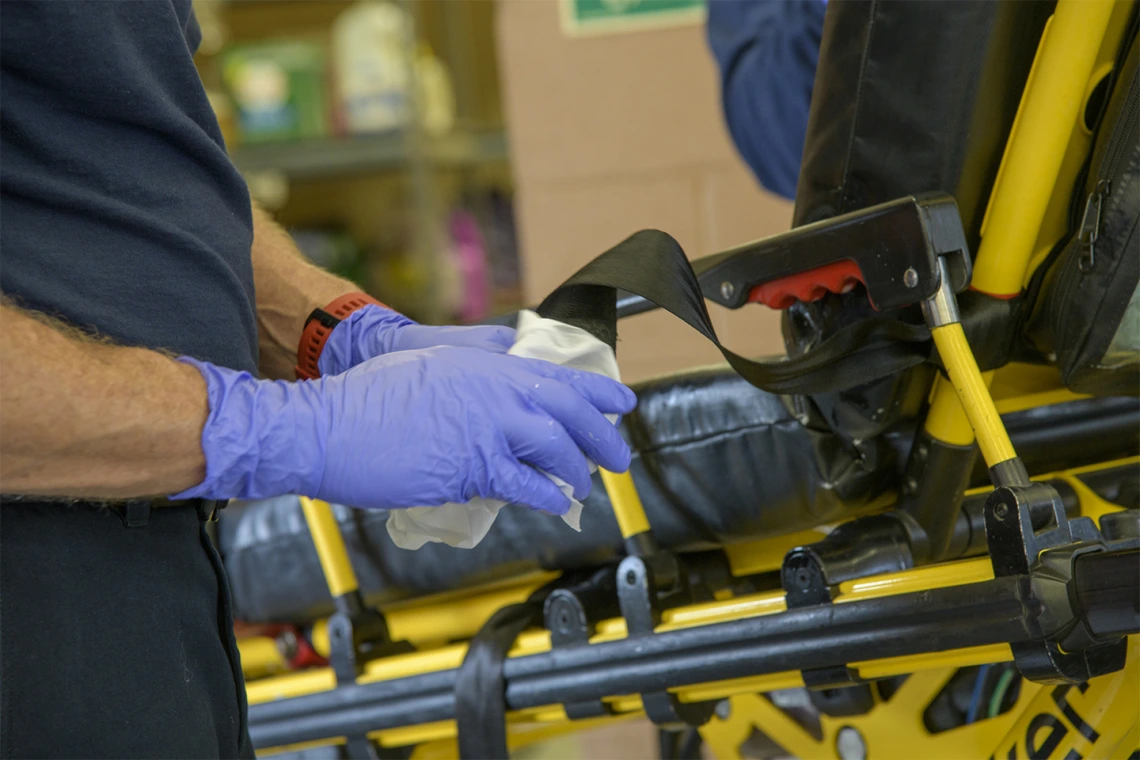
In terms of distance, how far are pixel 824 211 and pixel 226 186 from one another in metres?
0.42

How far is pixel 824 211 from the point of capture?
787 mm

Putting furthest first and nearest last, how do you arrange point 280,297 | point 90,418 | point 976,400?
1. point 280,297
2. point 976,400
3. point 90,418

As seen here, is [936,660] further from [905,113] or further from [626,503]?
[905,113]

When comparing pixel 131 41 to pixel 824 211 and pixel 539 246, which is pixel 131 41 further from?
pixel 539 246

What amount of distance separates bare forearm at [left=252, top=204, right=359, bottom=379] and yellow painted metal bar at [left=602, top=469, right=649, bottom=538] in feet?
0.88

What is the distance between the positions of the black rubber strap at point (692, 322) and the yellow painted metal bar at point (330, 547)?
0.33 metres

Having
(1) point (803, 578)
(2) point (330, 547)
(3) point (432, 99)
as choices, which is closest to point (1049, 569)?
(1) point (803, 578)

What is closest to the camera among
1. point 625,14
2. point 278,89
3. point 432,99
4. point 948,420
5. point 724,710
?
point 948,420

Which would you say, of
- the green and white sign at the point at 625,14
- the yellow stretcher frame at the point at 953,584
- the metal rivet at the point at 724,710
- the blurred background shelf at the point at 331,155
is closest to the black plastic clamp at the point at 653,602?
the yellow stretcher frame at the point at 953,584

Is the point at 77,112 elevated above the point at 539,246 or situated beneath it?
elevated above

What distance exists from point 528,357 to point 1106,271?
1.22ft

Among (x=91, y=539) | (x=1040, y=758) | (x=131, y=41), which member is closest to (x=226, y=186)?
(x=131, y=41)

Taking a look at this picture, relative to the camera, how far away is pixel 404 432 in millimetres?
600

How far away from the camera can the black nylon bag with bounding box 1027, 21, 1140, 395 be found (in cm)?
67
